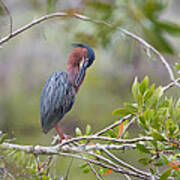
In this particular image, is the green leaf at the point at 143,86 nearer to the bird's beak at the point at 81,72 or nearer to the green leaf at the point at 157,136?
the green leaf at the point at 157,136

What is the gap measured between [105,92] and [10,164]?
2917mm

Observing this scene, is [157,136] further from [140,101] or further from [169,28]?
[169,28]

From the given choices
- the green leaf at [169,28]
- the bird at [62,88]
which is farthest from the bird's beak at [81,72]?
the green leaf at [169,28]

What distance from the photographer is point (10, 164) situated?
1087 mm

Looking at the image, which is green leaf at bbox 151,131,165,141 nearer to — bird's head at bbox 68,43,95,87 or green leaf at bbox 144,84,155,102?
green leaf at bbox 144,84,155,102

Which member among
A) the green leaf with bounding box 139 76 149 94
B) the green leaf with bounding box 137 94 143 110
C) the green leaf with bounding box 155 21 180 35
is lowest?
the green leaf with bounding box 137 94 143 110

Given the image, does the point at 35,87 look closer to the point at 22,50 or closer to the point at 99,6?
the point at 22,50

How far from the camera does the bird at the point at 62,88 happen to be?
1.11 m

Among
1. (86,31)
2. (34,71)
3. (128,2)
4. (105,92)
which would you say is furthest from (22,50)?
(128,2)

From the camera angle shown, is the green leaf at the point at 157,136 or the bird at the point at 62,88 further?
the bird at the point at 62,88

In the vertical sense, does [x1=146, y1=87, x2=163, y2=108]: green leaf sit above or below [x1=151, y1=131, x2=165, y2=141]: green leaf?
above

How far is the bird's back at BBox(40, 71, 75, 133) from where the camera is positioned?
3.64ft

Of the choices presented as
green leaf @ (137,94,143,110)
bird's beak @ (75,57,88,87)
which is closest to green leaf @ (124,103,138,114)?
green leaf @ (137,94,143,110)

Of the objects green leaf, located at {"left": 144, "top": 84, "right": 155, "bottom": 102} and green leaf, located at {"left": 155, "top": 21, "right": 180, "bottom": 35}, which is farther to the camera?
green leaf, located at {"left": 155, "top": 21, "right": 180, "bottom": 35}
